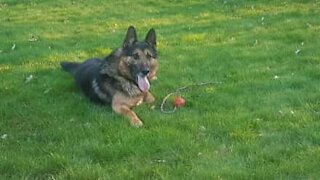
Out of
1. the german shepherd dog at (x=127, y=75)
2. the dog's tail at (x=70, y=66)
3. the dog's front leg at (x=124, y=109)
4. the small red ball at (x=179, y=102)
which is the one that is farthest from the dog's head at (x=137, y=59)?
the dog's tail at (x=70, y=66)

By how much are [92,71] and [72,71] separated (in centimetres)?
101

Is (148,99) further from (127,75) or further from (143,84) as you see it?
(127,75)

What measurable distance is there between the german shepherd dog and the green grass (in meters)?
0.22

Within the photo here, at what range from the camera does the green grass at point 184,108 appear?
621 cm

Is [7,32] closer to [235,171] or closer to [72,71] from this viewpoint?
[72,71]

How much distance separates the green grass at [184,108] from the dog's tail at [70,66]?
15 centimetres

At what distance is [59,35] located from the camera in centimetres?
1425

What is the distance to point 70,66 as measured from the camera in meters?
10.4

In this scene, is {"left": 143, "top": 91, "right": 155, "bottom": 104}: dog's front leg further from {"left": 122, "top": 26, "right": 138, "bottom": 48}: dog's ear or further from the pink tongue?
{"left": 122, "top": 26, "right": 138, "bottom": 48}: dog's ear

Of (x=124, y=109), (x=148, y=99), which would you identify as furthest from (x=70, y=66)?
(x=124, y=109)

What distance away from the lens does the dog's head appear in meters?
8.56

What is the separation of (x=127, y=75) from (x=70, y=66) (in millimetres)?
2025

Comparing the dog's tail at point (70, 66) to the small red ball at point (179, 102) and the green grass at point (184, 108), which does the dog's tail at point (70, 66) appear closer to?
the green grass at point (184, 108)

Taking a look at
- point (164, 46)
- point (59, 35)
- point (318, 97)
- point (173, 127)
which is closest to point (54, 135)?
point (173, 127)
